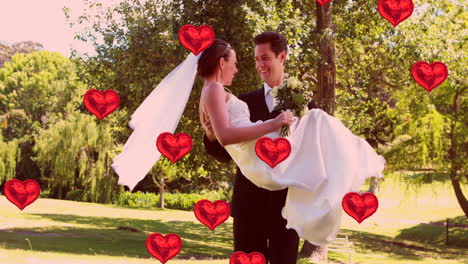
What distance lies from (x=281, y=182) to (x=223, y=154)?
1.75 ft

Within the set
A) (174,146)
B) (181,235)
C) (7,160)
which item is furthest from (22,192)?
(7,160)

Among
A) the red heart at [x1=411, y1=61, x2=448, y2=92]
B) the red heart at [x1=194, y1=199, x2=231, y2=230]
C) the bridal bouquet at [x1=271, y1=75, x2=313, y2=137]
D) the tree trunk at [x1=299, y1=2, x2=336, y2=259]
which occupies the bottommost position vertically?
the red heart at [x1=194, y1=199, x2=231, y2=230]

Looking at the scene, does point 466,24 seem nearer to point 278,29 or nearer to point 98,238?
point 278,29

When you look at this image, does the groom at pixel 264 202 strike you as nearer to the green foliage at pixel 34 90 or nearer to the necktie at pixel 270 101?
the necktie at pixel 270 101

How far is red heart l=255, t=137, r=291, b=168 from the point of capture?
3.11 meters

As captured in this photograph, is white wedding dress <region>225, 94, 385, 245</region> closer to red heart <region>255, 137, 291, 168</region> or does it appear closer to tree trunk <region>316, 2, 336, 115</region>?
red heart <region>255, 137, 291, 168</region>

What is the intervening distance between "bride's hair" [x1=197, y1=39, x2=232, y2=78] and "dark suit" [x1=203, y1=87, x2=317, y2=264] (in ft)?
1.36

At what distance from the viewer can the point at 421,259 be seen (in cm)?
2225

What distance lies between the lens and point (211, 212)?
225 inches

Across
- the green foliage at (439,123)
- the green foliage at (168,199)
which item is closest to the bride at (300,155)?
the green foliage at (439,123)

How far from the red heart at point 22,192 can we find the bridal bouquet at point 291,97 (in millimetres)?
5285

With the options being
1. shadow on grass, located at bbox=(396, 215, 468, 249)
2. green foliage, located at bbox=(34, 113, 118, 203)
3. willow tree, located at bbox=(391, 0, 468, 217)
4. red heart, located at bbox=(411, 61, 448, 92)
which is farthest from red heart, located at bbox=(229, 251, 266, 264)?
green foliage, located at bbox=(34, 113, 118, 203)

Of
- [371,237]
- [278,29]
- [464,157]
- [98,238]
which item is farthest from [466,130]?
[98,238]

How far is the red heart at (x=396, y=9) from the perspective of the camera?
21.0ft
